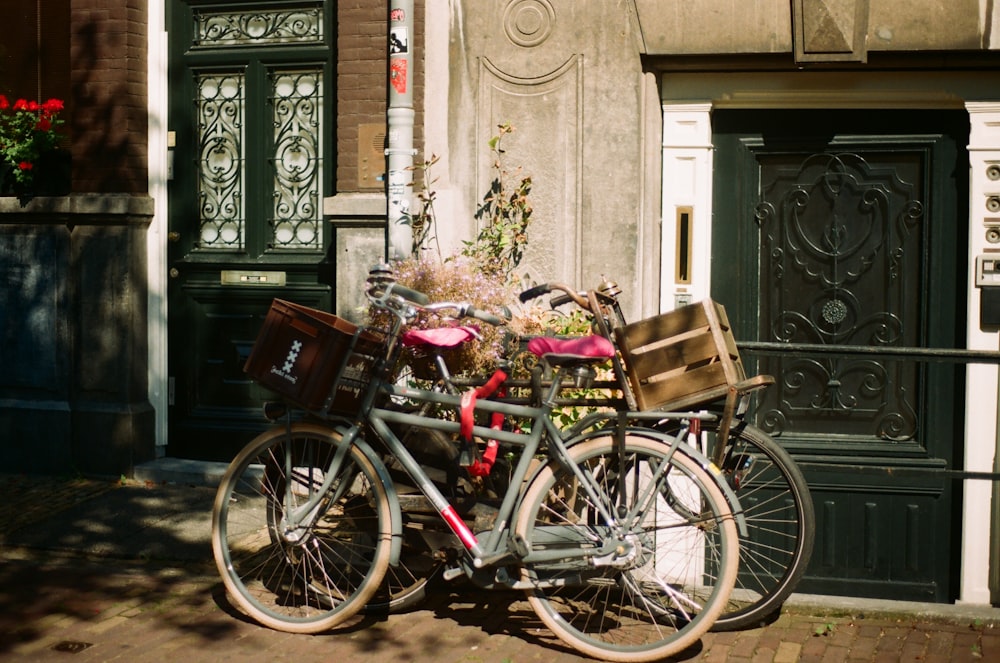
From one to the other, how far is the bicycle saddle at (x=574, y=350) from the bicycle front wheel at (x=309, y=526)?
2.98 feet

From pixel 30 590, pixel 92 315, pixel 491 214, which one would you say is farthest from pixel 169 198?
pixel 30 590

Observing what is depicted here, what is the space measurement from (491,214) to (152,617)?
304cm

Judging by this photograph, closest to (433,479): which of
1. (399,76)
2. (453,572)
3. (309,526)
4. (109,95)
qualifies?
(453,572)

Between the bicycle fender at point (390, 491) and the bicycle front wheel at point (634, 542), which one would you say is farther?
the bicycle fender at point (390, 491)

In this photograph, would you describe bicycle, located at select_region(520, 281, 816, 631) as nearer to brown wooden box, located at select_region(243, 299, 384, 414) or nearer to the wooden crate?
the wooden crate

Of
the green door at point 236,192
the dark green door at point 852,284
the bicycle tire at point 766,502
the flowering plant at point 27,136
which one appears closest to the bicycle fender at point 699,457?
the bicycle tire at point 766,502

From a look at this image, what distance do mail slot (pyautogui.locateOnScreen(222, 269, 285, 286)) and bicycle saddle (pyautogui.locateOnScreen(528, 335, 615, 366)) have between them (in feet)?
11.1

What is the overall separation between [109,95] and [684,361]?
4.82 metres

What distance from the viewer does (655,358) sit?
4977 mm

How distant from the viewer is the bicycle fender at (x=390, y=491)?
5023 mm

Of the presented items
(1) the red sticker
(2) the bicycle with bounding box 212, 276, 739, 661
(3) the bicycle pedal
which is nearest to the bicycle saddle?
(2) the bicycle with bounding box 212, 276, 739, 661

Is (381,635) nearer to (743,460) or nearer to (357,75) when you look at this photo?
(743,460)

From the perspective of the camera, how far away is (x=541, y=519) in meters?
5.04

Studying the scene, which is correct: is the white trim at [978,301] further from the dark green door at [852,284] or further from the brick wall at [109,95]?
the brick wall at [109,95]
